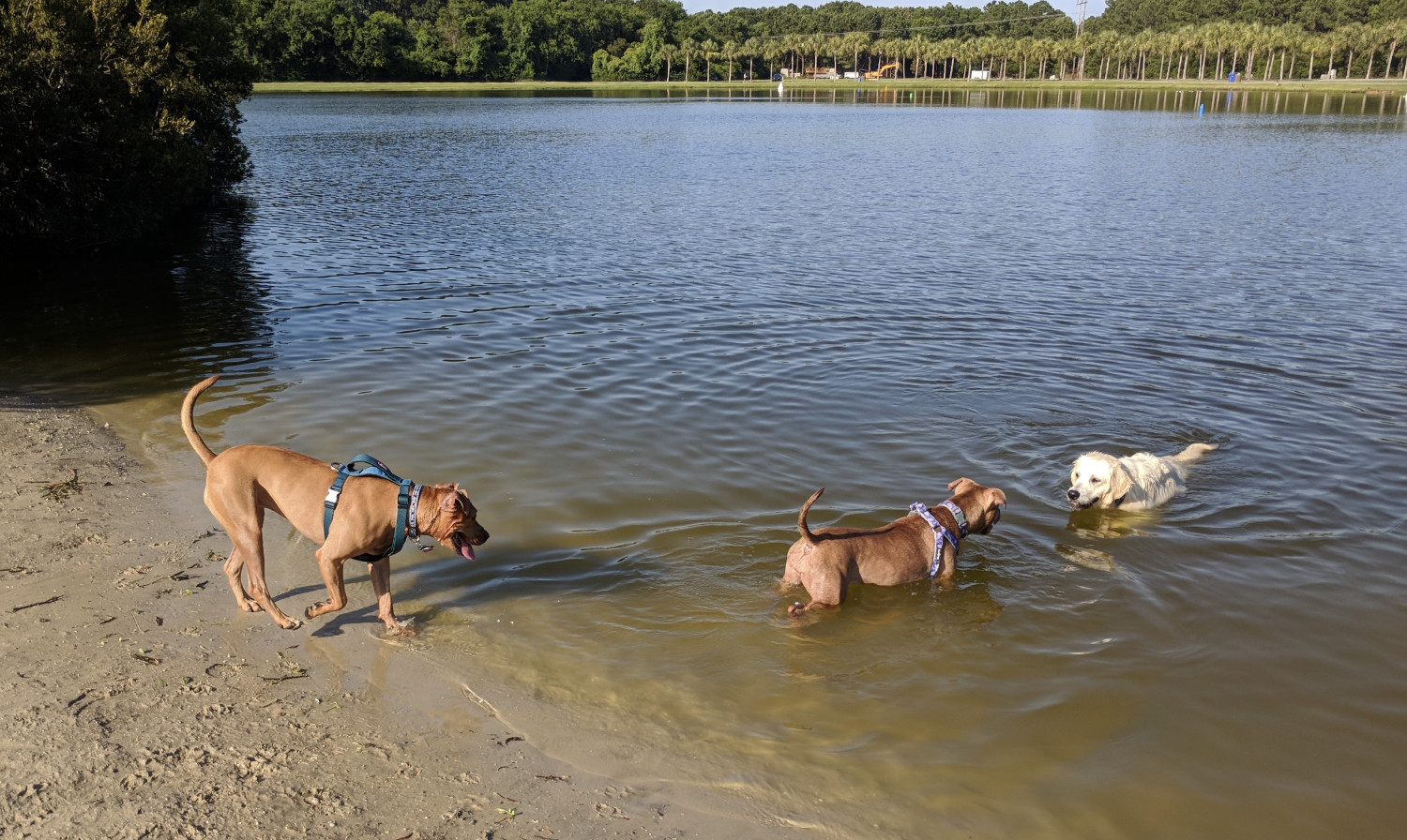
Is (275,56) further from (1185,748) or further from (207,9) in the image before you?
(1185,748)

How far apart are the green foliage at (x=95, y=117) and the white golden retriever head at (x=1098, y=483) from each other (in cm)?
1985

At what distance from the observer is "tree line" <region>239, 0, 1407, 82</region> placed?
129000 millimetres

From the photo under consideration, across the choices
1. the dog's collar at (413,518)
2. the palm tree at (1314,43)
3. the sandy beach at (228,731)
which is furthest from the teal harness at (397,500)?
the palm tree at (1314,43)

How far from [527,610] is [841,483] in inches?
156

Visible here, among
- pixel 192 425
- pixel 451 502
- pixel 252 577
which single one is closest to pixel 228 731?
pixel 252 577

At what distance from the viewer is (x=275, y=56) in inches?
4919

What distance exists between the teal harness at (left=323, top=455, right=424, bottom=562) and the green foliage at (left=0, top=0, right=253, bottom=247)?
16755mm

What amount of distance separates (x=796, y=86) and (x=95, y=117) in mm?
168051

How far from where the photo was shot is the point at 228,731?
5.25 meters

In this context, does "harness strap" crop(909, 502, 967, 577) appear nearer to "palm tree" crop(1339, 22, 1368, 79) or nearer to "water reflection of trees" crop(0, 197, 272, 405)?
"water reflection of trees" crop(0, 197, 272, 405)

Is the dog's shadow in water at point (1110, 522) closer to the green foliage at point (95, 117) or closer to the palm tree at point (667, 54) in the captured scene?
the green foliage at point (95, 117)

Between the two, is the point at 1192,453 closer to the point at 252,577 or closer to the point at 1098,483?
the point at 1098,483

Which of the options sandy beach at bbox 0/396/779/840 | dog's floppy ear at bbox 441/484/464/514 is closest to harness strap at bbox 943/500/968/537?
sandy beach at bbox 0/396/779/840

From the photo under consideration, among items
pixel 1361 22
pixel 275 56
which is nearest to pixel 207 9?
pixel 275 56
